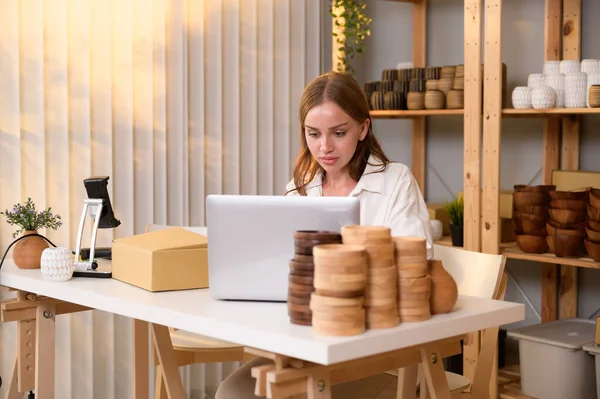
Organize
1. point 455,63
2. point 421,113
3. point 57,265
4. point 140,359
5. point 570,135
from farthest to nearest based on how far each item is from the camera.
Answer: point 455,63 → point 421,113 → point 570,135 → point 140,359 → point 57,265

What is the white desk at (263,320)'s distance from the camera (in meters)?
1.56

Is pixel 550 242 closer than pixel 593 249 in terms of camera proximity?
No

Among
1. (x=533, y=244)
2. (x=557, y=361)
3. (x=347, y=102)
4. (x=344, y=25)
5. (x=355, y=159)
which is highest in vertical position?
(x=344, y=25)

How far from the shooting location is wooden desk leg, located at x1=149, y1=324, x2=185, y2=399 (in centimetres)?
226

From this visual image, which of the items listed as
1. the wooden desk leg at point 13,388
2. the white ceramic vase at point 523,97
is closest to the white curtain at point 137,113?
the wooden desk leg at point 13,388

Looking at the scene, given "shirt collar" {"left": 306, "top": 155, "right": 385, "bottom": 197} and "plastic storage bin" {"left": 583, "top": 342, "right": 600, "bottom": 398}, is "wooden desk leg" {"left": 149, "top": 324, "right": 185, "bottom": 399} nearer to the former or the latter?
"shirt collar" {"left": 306, "top": 155, "right": 385, "bottom": 197}

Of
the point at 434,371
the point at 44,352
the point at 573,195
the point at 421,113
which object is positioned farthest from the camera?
the point at 421,113

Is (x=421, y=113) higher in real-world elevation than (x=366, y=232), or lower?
higher

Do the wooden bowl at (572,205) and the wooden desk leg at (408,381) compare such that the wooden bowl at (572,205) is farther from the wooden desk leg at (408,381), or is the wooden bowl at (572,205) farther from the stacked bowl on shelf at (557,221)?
the wooden desk leg at (408,381)

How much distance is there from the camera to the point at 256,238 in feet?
6.26

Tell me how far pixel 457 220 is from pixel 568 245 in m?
0.56

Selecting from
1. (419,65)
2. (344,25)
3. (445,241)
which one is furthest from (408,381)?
(419,65)

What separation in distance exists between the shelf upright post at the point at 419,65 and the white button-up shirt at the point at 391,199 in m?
1.66

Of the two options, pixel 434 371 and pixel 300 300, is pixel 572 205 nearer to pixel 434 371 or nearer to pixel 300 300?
pixel 434 371
